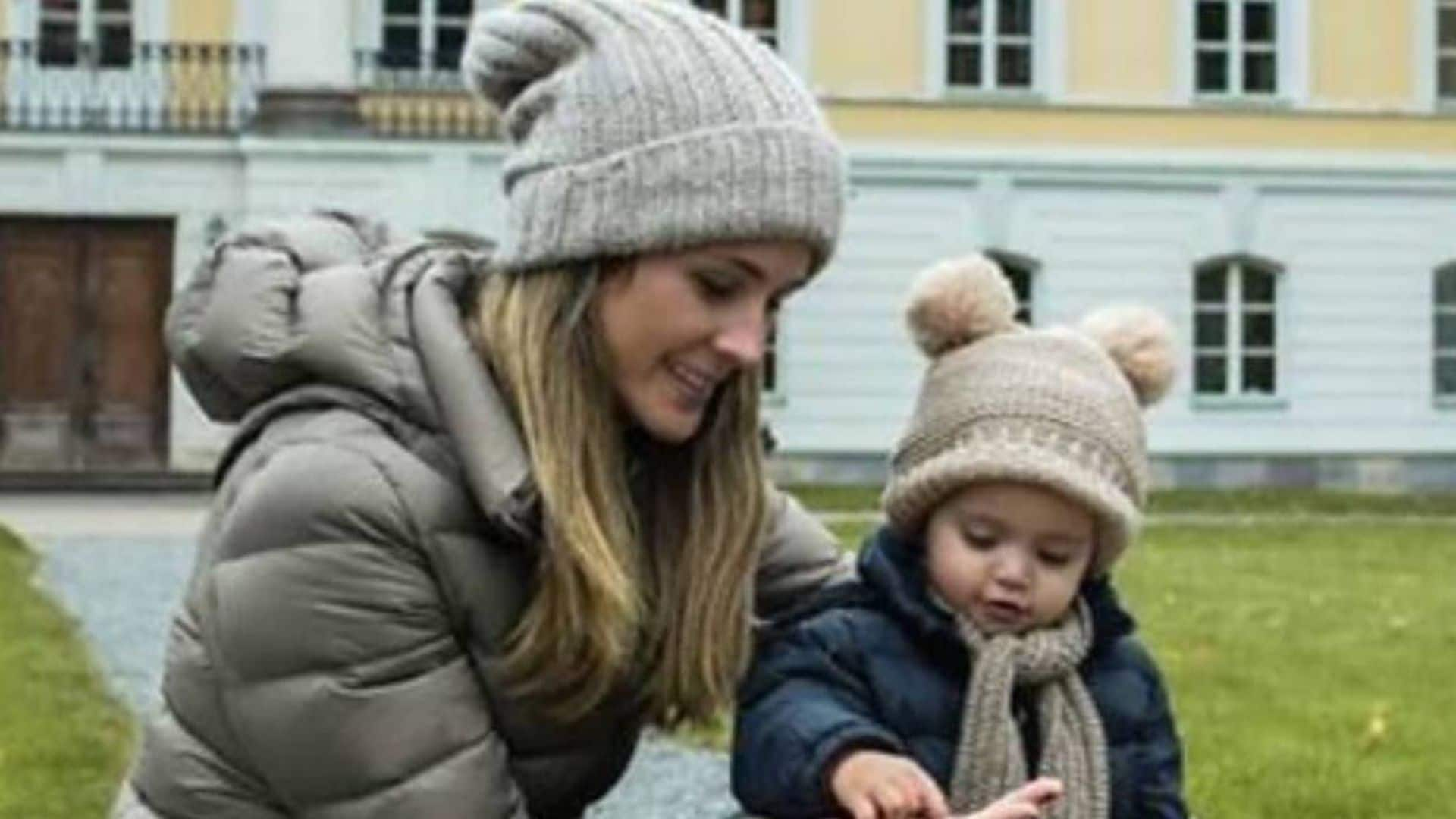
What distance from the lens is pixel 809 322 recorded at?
28328 millimetres

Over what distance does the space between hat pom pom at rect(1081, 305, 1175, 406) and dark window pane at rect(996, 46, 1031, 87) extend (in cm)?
2602

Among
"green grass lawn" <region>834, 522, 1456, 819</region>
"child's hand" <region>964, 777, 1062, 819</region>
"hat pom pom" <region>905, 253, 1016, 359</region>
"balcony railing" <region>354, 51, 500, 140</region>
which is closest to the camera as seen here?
"child's hand" <region>964, 777, 1062, 819</region>

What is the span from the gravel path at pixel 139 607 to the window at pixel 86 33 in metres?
4.44

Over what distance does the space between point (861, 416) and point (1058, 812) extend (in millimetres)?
25330

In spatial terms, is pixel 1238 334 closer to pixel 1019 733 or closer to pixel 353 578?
pixel 1019 733

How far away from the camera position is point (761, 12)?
29078 millimetres

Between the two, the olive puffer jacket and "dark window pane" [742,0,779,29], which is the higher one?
"dark window pane" [742,0,779,29]

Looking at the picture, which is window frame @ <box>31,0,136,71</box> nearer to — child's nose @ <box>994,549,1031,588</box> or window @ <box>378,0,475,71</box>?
window @ <box>378,0,475,71</box>

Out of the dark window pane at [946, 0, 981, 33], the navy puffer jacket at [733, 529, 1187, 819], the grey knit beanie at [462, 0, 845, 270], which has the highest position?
the dark window pane at [946, 0, 981, 33]

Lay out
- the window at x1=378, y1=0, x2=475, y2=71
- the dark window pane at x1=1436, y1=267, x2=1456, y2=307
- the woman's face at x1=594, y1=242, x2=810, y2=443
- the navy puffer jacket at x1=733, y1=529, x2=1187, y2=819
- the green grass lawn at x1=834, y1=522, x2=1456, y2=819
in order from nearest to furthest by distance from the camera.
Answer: the woman's face at x1=594, y1=242, x2=810, y2=443 → the navy puffer jacket at x1=733, y1=529, x2=1187, y2=819 → the green grass lawn at x1=834, y1=522, x2=1456, y2=819 → the window at x1=378, y1=0, x2=475, y2=71 → the dark window pane at x1=1436, y1=267, x2=1456, y2=307

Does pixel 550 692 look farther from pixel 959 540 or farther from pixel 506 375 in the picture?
pixel 959 540

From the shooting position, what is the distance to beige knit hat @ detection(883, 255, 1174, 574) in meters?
3.19

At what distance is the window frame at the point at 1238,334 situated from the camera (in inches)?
1132

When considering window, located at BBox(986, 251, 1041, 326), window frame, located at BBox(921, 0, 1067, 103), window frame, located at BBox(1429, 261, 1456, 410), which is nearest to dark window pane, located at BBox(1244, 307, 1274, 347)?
window frame, located at BBox(1429, 261, 1456, 410)
